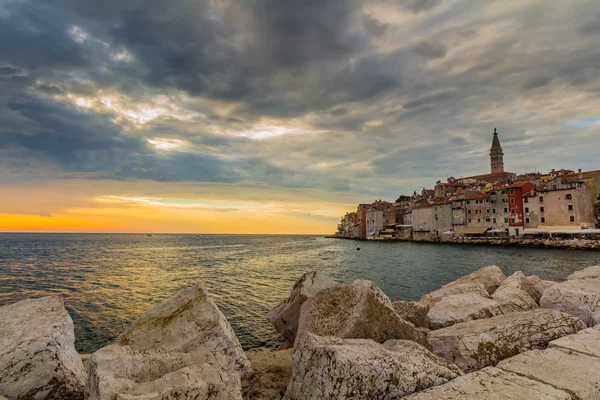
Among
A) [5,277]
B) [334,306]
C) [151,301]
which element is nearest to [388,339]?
[334,306]

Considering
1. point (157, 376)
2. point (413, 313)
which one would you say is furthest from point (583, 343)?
point (157, 376)

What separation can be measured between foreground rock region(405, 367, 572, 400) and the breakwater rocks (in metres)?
0.01

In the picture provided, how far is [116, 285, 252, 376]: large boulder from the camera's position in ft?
16.8

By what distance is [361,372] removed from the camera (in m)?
3.46

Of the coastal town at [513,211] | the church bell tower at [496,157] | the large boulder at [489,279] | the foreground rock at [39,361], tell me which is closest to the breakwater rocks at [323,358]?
the foreground rock at [39,361]

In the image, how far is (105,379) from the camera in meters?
3.50

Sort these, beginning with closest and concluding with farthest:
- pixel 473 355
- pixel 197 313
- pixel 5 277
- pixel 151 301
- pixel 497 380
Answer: pixel 497 380 → pixel 473 355 → pixel 197 313 → pixel 151 301 → pixel 5 277

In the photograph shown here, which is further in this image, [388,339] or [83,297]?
[83,297]

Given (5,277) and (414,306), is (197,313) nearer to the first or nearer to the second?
(414,306)

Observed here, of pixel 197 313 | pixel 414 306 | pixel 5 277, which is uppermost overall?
pixel 197 313

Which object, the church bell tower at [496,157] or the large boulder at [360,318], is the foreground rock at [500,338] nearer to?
the large boulder at [360,318]

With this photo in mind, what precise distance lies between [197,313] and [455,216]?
313 ft

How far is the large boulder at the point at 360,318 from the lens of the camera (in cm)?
497

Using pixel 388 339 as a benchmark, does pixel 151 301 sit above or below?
below
